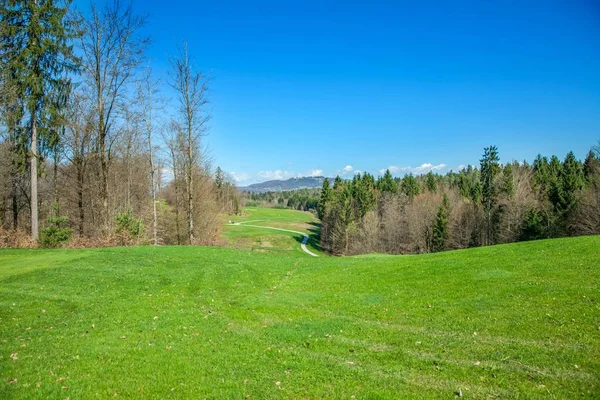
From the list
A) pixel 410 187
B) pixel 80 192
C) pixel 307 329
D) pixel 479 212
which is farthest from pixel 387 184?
pixel 307 329

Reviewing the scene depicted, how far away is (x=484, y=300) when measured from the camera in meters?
10.1

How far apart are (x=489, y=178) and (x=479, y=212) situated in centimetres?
759

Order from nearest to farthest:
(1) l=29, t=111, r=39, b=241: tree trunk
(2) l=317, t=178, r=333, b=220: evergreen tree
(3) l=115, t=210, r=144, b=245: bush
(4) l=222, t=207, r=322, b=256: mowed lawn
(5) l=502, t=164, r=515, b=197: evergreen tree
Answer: (1) l=29, t=111, r=39, b=241: tree trunk, (3) l=115, t=210, r=144, b=245: bush, (5) l=502, t=164, r=515, b=197: evergreen tree, (4) l=222, t=207, r=322, b=256: mowed lawn, (2) l=317, t=178, r=333, b=220: evergreen tree

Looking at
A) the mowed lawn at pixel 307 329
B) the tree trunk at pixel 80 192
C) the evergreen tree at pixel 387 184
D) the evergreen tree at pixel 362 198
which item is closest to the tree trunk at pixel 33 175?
the tree trunk at pixel 80 192

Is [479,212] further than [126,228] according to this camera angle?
Yes

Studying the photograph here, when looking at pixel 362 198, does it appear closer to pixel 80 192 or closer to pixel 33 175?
pixel 80 192

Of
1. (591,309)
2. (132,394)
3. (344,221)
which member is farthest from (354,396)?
(344,221)

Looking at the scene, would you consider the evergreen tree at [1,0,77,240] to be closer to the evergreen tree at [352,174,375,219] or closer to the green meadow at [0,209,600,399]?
the green meadow at [0,209,600,399]

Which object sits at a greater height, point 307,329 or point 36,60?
point 36,60

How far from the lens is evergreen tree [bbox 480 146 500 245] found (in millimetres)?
55188

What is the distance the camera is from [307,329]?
29.2ft

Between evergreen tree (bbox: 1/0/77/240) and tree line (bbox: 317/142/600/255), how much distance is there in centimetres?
4987

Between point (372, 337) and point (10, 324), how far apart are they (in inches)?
361

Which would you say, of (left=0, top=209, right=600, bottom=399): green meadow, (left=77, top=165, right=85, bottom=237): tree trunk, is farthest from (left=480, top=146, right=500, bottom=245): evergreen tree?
(left=77, top=165, right=85, bottom=237): tree trunk
